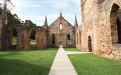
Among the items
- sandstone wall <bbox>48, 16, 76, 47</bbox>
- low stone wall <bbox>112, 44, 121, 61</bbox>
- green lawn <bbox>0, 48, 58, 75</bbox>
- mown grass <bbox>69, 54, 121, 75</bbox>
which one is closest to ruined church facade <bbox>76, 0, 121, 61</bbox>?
low stone wall <bbox>112, 44, 121, 61</bbox>

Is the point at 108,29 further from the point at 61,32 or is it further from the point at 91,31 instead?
the point at 61,32

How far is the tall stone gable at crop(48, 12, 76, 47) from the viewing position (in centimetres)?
3431

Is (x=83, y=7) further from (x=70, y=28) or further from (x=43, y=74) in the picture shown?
(x=43, y=74)

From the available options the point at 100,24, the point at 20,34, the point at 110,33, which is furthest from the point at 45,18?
the point at 110,33

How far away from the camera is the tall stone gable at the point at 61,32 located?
3431 centimetres

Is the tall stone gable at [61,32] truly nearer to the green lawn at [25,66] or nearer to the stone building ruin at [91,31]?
the stone building ruin at [91,31]

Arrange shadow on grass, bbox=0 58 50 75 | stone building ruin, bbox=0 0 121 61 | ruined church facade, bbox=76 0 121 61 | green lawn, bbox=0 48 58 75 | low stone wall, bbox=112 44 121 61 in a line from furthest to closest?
stone building ruin, bbox=0 0 121 61
ruined church facade, bbox=76 0 121 61
low stone wall, bbox=112 44 121 61
green lawn, bbox=0 48 58 75
shadow on grass, bbox=0 58 50 75

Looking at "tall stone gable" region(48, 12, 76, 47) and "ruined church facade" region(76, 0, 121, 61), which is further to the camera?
"tall stone gable" region(48, 12, 76, 47)

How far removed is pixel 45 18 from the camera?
3597 cm

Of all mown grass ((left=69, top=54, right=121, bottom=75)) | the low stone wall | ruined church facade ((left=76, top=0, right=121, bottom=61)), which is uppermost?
ruined church facade ((left=76, top=0, right=121, bottom=61))

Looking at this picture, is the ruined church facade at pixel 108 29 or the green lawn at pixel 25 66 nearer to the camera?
the green lawn at pixel 25 66

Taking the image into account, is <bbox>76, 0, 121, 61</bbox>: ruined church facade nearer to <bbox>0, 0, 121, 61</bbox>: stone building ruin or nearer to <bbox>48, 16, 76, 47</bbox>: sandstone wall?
<bbox>0, 0, 121, 61</bbox>: stone building ruin

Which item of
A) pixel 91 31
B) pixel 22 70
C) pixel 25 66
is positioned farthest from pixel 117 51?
pixel 91 31

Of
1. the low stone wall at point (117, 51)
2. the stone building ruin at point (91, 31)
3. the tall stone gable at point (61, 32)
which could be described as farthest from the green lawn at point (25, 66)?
the tall stone gable at point (61, 32)
